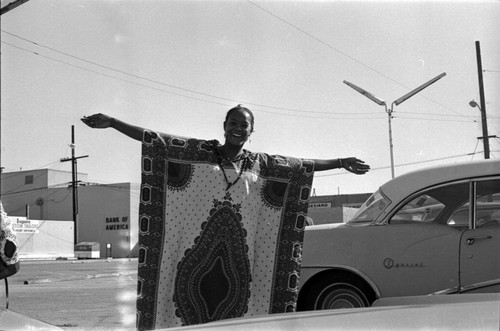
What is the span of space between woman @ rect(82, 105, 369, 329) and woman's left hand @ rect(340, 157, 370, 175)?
1.75 feet

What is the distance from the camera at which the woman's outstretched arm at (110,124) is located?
10.9 ft

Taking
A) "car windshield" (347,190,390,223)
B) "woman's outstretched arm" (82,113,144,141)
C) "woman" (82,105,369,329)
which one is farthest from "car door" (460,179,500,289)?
"woman's outstretched arm" (82,113,144,141)

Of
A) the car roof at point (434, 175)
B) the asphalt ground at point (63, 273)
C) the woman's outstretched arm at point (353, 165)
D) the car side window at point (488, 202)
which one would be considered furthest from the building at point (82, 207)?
the woman's outstretched arm at point (353, 165)

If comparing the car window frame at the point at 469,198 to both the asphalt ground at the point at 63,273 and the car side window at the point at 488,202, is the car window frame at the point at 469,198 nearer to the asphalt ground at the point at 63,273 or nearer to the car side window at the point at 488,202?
the car side window at the point at 488,202

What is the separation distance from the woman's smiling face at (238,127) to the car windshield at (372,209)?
204 centimetres

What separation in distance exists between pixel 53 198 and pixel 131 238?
7456mm

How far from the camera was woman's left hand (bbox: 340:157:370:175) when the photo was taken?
12.9 ft

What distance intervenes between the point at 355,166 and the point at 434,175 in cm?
149

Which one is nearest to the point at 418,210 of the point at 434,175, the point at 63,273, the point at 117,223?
the point at 434,175

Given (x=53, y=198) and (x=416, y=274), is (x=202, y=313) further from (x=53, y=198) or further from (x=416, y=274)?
(x=53, y=198)

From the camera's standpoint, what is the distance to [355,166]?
3.95 metres

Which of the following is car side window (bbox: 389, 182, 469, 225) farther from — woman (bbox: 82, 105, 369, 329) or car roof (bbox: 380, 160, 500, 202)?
woman (bbox: 82, 105, 369, 329)

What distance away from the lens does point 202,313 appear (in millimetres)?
3467

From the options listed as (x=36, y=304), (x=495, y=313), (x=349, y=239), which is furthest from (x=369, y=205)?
(x=36, y=304)
